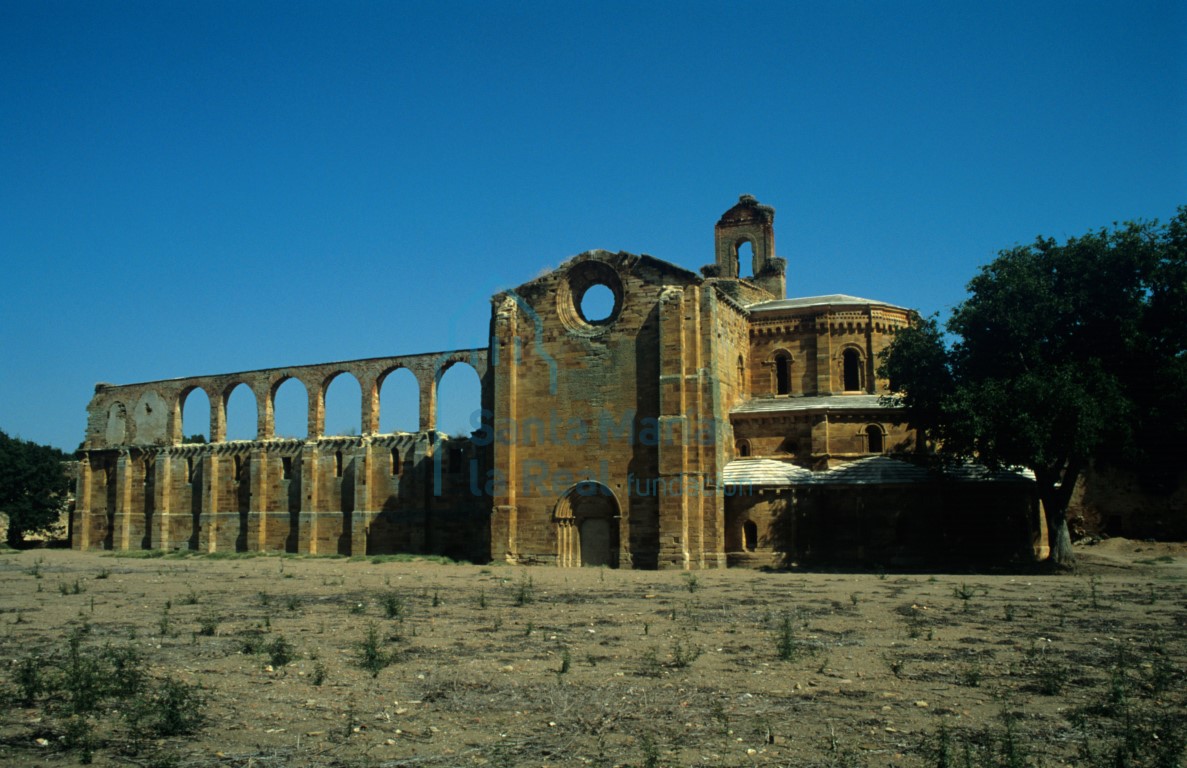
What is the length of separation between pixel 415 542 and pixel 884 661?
2939cm

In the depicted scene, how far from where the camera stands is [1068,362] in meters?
25.5

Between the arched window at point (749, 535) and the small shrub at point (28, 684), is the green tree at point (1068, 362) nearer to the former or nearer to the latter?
the arched window at point (749, 535)

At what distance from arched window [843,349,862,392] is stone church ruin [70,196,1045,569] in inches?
4.5

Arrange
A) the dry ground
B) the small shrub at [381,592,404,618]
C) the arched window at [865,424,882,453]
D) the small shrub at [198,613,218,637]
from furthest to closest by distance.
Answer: the arched window at [865,424,882,453]
the small shrub at [381,592,404,618]
the small shrub at [198,613,218,637]
the dry ground

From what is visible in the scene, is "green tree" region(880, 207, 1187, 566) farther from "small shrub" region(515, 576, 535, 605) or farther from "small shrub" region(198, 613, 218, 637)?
"small shrub" region(198, 613, 218, 637)

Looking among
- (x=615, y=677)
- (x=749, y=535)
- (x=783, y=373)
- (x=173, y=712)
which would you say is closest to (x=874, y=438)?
(x=783, y=373)

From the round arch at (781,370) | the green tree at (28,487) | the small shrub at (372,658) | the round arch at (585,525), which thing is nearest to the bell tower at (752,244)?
the round arch at (781,370)

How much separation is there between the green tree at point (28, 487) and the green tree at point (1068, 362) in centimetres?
4501

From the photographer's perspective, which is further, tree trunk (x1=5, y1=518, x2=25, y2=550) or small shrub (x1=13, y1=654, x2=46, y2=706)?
tree trunk (x1=5, y1=518, x2=25, y2=550)

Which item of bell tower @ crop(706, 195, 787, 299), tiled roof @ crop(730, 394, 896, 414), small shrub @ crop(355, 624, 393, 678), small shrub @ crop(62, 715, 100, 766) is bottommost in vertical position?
small shrub @ crop(62, 715, 100, 766)

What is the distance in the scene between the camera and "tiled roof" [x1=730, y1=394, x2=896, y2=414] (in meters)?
31.7

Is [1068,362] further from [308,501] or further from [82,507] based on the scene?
[82,507]

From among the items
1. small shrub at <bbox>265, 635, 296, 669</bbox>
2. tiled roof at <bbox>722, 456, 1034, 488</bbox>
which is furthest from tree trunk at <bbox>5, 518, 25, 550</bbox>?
small shrub at <bbox>265, 635, 296, 669</bbox>

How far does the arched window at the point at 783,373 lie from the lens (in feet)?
116
